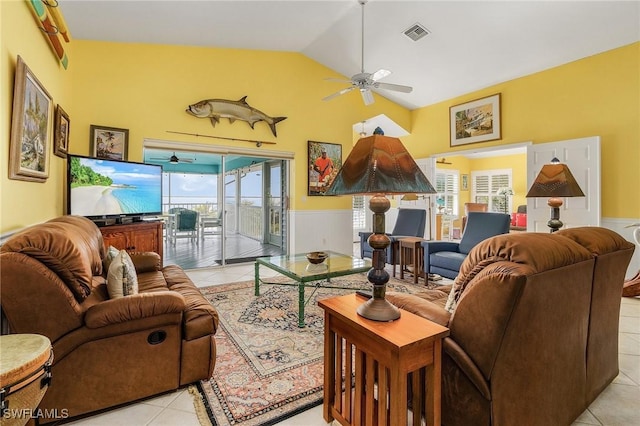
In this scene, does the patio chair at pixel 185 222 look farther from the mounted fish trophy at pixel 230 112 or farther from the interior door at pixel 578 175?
the interior door at pixel 578 175

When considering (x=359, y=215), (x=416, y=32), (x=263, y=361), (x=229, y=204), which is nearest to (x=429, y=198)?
(x=359, y=215)

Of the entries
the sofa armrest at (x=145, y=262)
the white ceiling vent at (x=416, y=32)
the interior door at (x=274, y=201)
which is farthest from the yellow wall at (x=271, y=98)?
the white ceiling vent at (x=416, y=32)

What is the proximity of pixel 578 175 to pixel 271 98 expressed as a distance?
4797mm

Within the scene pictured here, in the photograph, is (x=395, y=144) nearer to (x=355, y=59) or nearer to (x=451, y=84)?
(x=355, y=59)

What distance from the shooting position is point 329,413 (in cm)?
158

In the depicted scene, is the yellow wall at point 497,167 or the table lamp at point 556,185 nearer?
the table lamp at point 556,185

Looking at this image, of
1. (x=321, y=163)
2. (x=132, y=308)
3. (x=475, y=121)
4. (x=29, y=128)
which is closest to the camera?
(x=132, y=308)

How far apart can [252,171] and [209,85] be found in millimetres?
2928

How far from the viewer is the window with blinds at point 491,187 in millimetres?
9320

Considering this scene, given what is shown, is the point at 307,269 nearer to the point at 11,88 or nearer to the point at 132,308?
the point at 132,308

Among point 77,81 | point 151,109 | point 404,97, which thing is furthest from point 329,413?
point 404,97

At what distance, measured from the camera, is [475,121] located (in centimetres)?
562

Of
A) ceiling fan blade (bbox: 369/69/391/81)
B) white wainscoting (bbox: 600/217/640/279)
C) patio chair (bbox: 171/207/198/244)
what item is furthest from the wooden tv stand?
white wainscoting (bbox: 600/217/640/279)

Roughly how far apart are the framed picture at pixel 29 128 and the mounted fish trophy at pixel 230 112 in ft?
6.76
